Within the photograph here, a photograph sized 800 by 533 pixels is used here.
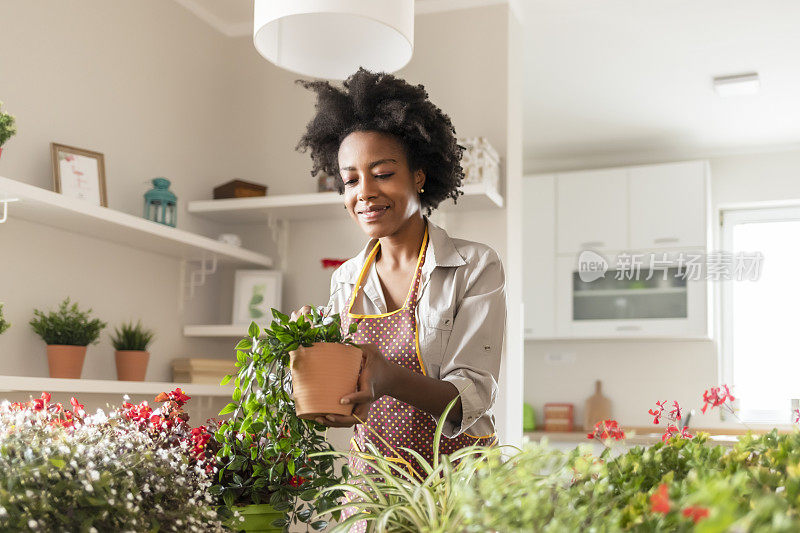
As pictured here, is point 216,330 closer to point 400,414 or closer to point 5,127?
point 5,127

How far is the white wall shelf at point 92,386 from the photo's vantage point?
2.53 meters

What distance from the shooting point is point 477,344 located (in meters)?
1.53

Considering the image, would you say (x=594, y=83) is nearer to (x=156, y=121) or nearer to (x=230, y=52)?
(x=230, y=52)

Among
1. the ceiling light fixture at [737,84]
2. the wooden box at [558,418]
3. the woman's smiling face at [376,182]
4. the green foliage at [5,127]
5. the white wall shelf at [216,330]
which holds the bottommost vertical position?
the wooden box at [558,418]

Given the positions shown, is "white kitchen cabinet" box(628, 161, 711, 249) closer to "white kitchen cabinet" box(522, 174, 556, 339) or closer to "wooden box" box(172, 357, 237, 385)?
"white kitchen cabinet" box(522, 174, 556, 339)

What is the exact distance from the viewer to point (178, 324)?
3.62 meters

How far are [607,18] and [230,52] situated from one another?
5.95ft

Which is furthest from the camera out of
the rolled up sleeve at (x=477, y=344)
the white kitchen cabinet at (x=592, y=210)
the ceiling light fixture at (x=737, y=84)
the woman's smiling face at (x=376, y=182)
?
the white kitchen cabinet at (x=592, y=210)

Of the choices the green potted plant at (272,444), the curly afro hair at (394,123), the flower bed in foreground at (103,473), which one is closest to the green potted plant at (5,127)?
the curly afro hair at (394,123)

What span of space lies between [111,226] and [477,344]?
74.2 inches

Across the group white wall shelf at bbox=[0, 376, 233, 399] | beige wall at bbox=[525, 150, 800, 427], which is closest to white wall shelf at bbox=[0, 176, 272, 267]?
white wall shelf at bbox=[0, 376, 233, 399]

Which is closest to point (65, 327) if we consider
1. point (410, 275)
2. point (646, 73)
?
point (410, 275)

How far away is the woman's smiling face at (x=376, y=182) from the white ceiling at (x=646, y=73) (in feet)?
7.30

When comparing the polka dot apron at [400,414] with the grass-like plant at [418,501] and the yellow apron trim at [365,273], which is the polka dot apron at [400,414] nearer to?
the yellow apron trim at [365,273]
